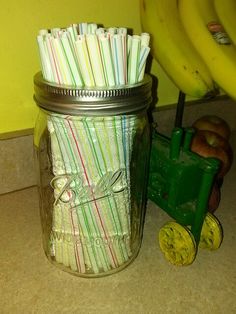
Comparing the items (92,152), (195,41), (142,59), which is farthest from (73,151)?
(195,41)

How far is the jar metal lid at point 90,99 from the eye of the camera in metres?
0.32

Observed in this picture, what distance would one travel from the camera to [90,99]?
0.32 metres

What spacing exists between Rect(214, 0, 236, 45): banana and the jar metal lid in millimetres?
207

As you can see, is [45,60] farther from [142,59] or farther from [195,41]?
[195,41]

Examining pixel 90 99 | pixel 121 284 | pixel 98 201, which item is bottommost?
pixel 121 284

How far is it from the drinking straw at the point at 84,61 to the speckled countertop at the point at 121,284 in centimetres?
25

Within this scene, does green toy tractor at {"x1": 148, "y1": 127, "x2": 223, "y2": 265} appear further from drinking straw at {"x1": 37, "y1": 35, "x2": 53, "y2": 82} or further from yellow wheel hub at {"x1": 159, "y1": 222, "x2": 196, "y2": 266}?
drinking straw at {"x1": 37, "y1": 35, "x2": 53, "y2": 82}

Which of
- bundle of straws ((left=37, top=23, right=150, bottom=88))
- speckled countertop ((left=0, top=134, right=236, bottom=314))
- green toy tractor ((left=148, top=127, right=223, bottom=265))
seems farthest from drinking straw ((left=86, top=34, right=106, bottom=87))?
speckled countertop ((left=0, top=134, right=236, bottom=314))

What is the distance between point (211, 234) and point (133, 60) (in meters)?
0.27

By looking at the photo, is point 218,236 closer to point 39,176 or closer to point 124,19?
point 39,176

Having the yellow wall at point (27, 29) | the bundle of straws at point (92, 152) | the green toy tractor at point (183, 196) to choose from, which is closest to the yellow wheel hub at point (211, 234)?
the green toy tractor at point (183, 196)

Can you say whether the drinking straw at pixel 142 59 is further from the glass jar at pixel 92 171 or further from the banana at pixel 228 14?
the banana at pixel 228 14

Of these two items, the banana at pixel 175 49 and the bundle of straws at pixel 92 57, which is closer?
the bundle of straws at pixel 92 57

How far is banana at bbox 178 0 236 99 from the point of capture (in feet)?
1.34
